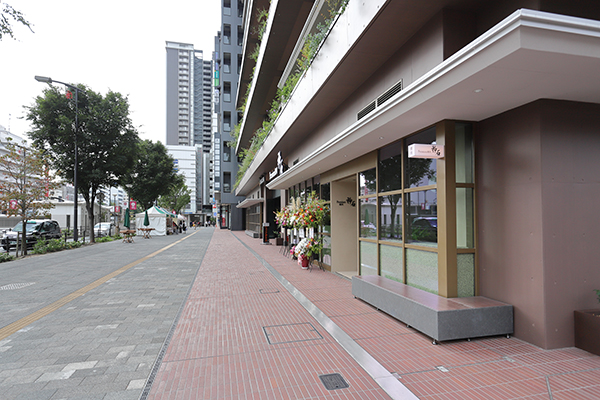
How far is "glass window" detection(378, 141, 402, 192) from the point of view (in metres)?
6.22

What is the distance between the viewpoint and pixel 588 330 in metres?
3.75

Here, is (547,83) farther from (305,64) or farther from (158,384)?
(305,64)

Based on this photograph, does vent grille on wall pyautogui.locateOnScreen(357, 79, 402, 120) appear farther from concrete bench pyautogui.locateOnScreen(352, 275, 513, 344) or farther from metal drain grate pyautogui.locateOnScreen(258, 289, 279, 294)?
metal drain grate pyautogui.locateOnScreen(258, 289, 279, 294)

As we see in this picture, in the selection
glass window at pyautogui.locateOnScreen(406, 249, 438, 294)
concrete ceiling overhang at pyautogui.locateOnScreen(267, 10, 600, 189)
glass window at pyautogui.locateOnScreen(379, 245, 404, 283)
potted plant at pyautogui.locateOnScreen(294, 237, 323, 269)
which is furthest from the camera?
potted plant at pyautogui.locateOnScreen(294, 237, 323, 269)

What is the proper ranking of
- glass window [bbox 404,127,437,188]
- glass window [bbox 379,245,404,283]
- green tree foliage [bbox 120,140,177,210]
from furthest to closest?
1. green tree foliage [bbox 120,140,177,210]
2. glass window [bbox 379,245,404,283]
3. glass window [bbox 404,127,437,188]

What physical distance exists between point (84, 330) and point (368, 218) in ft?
18.6

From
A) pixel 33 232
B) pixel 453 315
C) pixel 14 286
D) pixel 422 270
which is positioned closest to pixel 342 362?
pixel 453 315

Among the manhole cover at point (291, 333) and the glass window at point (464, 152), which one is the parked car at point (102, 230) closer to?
the manhole cover at point (291, 333)

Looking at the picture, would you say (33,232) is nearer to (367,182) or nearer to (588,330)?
(367,182)

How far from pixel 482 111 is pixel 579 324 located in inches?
111

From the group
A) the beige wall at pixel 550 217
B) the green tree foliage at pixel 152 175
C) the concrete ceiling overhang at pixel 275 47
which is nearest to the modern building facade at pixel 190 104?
the green tree foliage at pixel 152 175

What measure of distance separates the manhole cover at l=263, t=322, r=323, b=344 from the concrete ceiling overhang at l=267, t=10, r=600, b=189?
3254 mm

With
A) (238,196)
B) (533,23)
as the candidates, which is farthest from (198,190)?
(533,23)

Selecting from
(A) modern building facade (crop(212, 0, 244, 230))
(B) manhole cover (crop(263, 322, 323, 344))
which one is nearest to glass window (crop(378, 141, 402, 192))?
(B) manhole cover (crop(263, 322, 323, 344))
